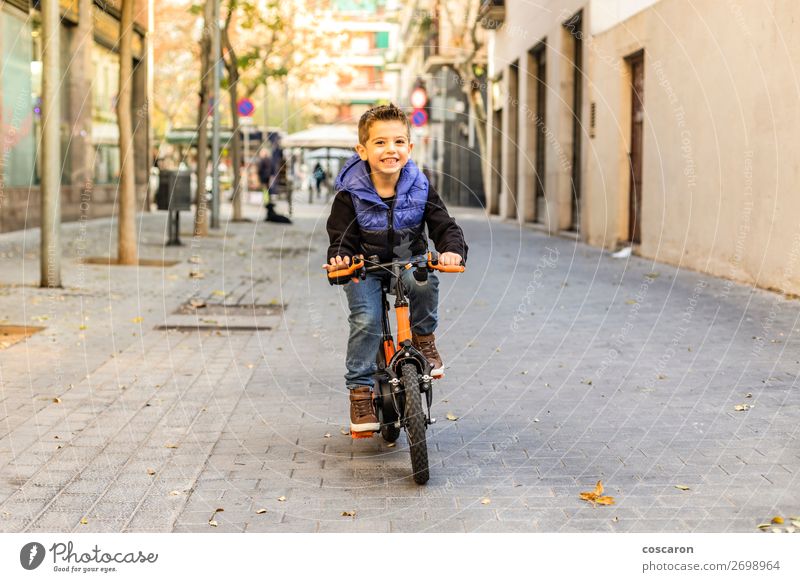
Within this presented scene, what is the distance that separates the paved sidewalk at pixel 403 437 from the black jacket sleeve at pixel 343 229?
991 mm

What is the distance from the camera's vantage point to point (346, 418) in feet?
21.7

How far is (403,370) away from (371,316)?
441 millimetres

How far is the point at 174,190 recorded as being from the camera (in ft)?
64.8

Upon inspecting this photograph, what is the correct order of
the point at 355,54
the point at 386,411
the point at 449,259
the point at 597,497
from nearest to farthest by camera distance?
the point at 597,497 < the point at 449,259 < the point at 386,411 < the point at 355,54

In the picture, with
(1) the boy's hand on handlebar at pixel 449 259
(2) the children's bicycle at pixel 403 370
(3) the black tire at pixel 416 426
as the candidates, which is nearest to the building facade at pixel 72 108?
(2) the children's bicycle at pixel 403 370

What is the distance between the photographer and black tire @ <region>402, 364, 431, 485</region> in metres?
5.02

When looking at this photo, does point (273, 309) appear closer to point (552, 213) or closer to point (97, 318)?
point (97, 318)

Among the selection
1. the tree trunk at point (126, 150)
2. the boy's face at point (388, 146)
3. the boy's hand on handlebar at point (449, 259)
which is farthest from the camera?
the tree trunk at point (126, 150)

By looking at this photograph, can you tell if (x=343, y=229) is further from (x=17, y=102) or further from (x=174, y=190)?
(x=17, y=102)

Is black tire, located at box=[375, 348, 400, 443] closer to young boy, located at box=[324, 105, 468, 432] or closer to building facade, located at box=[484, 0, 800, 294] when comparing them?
young boy, located at box=[324, 105, 468, 432]

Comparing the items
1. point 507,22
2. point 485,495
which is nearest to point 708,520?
point 485,495

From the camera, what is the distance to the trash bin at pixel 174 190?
1956 centimetres

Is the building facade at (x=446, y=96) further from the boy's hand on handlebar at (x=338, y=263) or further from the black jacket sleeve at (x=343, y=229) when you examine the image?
the boy's hand on handlebar at (x=338, y=263)

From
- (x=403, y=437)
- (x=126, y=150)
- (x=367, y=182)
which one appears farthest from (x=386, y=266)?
(x=126, y=150)
